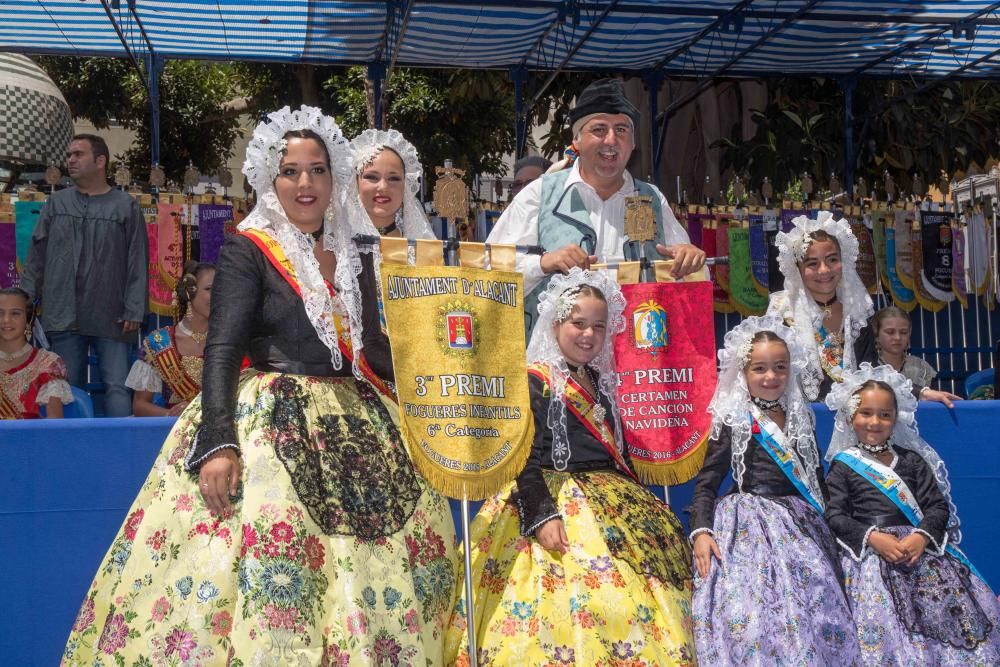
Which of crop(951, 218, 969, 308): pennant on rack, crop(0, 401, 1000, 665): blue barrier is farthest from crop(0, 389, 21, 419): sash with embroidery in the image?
crop(951, 218, 969, 308): pennant on rack

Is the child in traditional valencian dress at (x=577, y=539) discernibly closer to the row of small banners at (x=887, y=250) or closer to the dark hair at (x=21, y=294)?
the dark hair at (x=21, y=294)

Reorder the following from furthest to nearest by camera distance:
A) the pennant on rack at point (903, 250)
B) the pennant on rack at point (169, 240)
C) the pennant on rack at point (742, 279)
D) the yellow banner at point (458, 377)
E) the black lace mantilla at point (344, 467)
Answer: the pennant on rack at point (903, 250) → the pennant on rack at point (742, 279) → the pennant on rack at point (169, 240) → the yellow banner at point (458, 377) → the black lace mantilla at point (344, 467)

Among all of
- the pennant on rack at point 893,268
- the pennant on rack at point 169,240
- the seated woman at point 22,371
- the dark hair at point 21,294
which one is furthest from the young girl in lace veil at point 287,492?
the pennant on rack at point 893,268

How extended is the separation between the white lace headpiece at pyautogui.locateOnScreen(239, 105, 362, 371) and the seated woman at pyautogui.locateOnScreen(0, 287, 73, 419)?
2.62m

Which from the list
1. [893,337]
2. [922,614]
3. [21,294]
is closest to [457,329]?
[922,614]

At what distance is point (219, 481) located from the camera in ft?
10.9

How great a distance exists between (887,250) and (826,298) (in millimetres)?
5510

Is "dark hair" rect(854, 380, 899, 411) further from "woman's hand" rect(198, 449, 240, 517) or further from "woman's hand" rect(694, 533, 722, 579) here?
"woman's hand" rect(198, 449, 240, 517)

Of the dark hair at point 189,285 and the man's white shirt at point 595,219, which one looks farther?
the dark hair at point 189,285

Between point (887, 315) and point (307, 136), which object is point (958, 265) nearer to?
point (887, 315)

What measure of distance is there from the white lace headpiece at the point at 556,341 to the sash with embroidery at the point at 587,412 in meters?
0.03

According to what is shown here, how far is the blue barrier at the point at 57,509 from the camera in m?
4.02

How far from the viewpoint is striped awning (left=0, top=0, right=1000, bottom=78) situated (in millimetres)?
9297

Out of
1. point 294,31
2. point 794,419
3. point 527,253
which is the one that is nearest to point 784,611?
point 794,419
